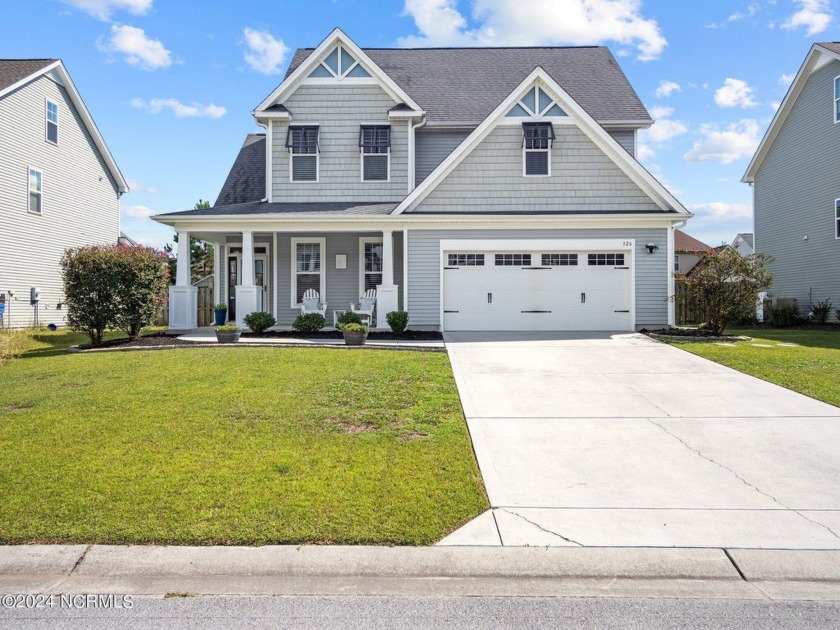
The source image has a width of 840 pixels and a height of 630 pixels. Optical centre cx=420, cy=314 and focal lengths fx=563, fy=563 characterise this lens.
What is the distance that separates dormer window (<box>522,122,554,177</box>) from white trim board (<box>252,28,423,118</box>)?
11.8ft

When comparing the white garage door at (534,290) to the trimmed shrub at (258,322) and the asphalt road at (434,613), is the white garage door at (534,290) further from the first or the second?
the asphalt road at (434,613)

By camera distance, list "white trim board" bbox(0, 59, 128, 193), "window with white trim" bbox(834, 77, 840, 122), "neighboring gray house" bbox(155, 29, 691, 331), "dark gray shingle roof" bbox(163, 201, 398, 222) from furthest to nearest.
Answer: "window with white trim" bbox(834, 77, 840, 122), "white trim board" bbox(0, 59, 128, 193), "dark gray shingle roof" bbox(163, 201, 398, 222), "neighboring gray house" bbox(155, 29, 691, 331)

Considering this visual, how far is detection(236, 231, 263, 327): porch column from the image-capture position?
52.0 feet

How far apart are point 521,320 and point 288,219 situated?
7084mm

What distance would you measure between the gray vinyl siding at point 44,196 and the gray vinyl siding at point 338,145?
27.6 ft

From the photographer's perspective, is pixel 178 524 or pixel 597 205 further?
pixel 597 205

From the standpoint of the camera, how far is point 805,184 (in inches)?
820

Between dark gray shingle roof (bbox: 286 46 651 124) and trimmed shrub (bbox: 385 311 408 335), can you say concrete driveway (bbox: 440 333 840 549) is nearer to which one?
trimmed shrub (bbox: 385 311 408 335)

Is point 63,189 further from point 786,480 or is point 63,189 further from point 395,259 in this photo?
point 786,480

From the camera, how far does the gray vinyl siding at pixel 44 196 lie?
1781 cm

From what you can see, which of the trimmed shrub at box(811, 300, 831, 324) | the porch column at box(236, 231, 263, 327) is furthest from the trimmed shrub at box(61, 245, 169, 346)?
the trimmed shrub at box(811, 300, 831, 324)

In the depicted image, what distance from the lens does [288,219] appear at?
15.6 m

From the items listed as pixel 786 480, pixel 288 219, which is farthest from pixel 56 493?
pixel 288 219

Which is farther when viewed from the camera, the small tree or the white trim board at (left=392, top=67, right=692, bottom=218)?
the white trim board at (left=392, top=67, right=692, bottom=218)
